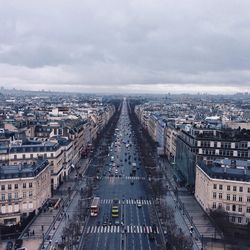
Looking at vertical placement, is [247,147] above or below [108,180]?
above

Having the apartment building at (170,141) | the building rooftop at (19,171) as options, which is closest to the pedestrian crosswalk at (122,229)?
the building rooftop at (19,171)

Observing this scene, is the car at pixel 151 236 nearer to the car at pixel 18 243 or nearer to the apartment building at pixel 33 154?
the car at pixel 18 243

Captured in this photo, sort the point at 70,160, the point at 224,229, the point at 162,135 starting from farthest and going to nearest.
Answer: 1. the point at 162,135
2. the point at 70,160
3. the point at 224,229

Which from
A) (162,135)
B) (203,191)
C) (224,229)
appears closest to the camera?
(224,229)

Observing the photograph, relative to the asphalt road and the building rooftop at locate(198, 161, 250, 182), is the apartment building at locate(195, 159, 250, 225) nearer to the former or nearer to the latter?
the building rooftop at locate(198, 161, 250, 182)

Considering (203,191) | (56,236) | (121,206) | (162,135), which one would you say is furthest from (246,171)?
(162,135)

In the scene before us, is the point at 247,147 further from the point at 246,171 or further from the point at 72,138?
the point at 72,138

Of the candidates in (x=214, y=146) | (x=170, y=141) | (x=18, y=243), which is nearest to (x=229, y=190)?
(x=214, y=146)

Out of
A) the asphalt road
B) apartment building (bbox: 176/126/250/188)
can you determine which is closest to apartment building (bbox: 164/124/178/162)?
the asphalt road
